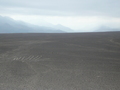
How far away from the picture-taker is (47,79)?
16.7ft

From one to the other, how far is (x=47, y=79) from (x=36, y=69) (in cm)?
137

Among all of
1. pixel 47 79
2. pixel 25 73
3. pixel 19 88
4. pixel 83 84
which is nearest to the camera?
pixel 19 88

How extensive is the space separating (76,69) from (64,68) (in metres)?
0.52

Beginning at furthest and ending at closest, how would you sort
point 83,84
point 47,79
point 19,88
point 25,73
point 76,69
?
point 76,69 → point 25,73 → point 47,79 → point 83,84 → point 19,88

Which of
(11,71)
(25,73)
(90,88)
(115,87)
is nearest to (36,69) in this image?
(25,73)

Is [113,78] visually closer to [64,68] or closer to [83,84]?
[83,84]

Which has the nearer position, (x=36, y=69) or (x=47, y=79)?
(x=47, y=79)

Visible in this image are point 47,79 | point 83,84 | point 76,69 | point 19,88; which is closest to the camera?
point 19,88

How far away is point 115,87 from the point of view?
4.40 meters

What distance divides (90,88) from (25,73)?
8.72 ft

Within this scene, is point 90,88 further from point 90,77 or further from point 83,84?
point 90,77

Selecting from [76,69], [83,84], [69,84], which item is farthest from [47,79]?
[76,69]

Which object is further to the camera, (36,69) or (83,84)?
(36,69)

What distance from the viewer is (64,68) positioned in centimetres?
645
